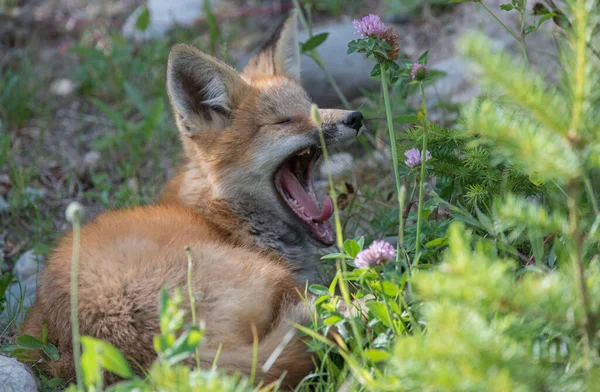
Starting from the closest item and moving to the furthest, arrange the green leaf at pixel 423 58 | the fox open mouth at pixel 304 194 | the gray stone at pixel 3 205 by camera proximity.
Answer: the green leaf at pixel 423 58
the fox open mouth at pixel 304 194
the gray stone at pixel 3 205

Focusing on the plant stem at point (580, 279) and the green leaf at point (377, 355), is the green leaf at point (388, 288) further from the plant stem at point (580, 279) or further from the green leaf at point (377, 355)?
the plant stem at point (580, 279)

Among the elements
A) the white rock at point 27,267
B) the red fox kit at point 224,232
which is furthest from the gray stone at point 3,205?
the red fox kit at point 224,232

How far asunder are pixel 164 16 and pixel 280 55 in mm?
3279

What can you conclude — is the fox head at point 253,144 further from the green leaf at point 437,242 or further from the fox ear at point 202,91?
the green leaf at point 437,242

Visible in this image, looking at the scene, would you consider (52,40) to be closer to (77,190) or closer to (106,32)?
(106,32)

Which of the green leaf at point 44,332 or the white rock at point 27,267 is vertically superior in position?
the green leaf at point 44,332

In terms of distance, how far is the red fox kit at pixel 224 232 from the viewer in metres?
2.57

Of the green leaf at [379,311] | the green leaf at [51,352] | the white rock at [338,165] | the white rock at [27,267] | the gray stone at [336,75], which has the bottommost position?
the white rock at [338,165]

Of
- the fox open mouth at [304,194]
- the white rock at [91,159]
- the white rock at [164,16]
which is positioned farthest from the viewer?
the white rock at [164,16]

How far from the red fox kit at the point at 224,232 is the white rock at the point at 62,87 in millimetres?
2531

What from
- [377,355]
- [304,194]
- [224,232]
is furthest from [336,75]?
[377,355]

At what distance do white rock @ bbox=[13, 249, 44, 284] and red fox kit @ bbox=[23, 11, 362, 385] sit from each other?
72 cm

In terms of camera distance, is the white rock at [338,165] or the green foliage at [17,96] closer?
the white rock at [338,165]

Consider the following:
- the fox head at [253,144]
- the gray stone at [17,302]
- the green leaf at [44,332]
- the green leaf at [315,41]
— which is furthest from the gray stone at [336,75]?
the green leaf at [44,332]
